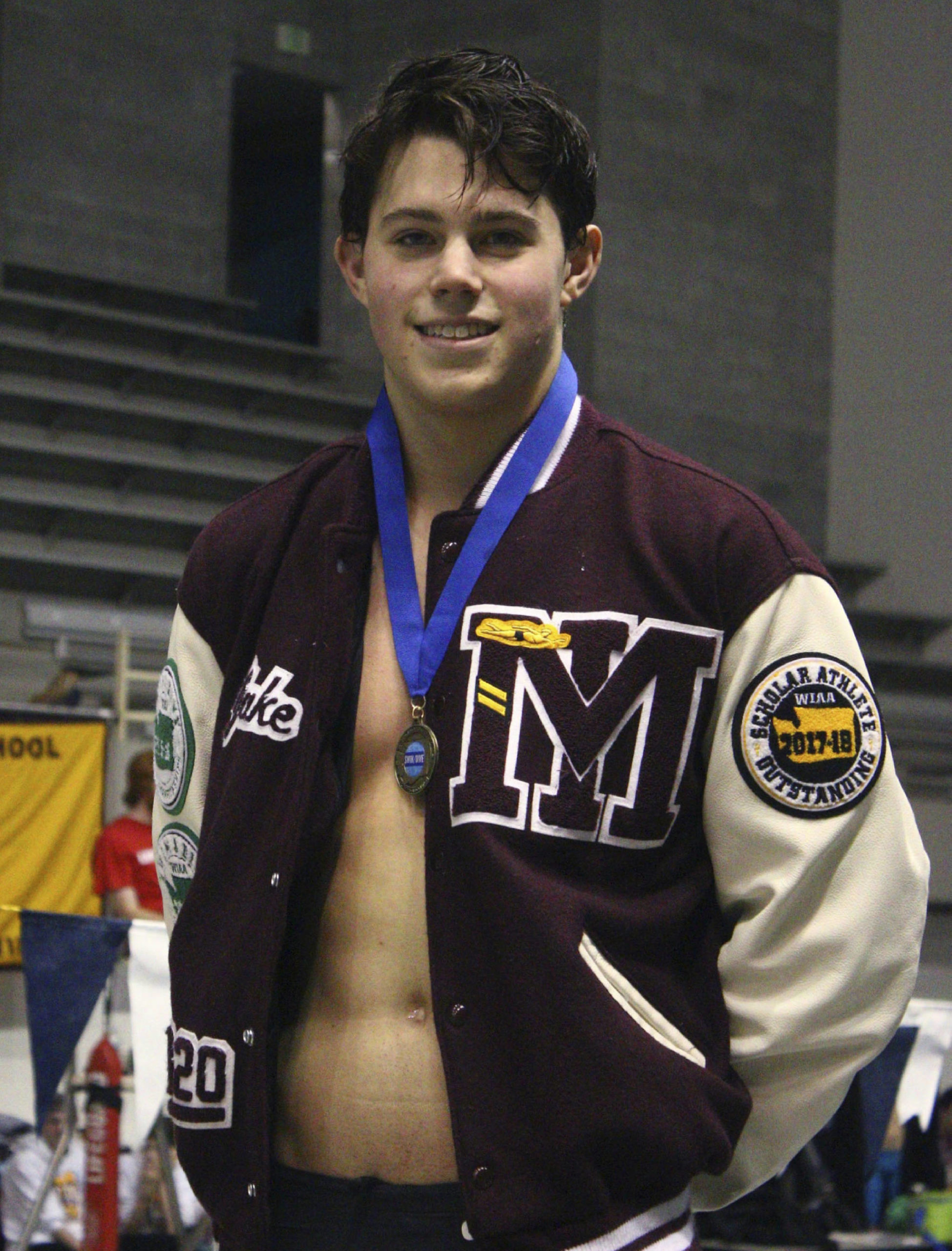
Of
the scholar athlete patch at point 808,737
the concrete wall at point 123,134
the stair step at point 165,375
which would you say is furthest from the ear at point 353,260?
the concrete wall at point 123,134

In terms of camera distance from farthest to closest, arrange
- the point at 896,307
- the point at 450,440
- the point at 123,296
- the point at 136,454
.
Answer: the point at 896,307 < the point at 123,296 < the point at 136,454 < the point at 450,440

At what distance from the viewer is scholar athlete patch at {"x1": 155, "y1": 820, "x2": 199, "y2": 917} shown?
154 centimetres

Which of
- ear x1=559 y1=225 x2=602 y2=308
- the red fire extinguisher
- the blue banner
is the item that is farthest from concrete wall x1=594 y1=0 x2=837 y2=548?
ear x1=559 y1=225 x2=602 y2=308

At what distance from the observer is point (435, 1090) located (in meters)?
1.29

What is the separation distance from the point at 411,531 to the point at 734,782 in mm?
386

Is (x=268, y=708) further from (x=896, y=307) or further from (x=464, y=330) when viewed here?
(x=896, y=307)

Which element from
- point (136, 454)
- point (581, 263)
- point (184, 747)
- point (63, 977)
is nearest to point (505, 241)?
point (581, 263)

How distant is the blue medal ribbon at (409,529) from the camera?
1.35 m

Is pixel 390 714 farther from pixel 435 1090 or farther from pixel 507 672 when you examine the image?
pixel 435 1090

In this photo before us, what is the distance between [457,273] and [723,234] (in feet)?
31.8

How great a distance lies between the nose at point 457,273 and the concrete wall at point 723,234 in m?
8.74

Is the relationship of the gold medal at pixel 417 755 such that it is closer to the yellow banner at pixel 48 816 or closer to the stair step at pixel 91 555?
the yellow banner at pixel 48 816

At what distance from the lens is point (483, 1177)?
122 centimetres

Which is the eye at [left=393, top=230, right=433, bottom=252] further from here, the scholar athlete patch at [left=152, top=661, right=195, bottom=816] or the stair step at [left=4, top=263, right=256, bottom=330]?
the stair step at [left=4, top=263, right=256, bottom=330]
